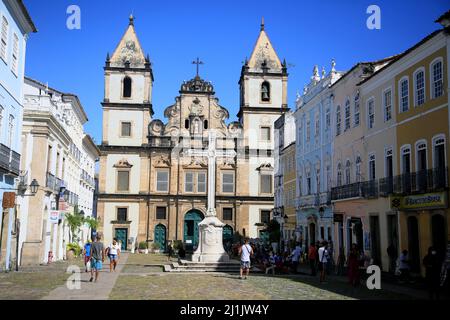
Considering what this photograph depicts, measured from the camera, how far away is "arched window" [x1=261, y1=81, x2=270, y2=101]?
180ft

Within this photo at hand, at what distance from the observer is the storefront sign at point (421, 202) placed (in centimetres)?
1933

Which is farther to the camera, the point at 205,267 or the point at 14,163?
the point at 205,267

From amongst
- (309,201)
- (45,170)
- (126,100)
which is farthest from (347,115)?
(126,100)

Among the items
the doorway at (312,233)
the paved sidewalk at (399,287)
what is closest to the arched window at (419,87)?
the paved sidewalk at (399,287)

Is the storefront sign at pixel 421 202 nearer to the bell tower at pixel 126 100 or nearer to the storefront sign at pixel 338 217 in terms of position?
the storefront sign at pixel 338 217

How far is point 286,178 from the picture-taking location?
43000mm

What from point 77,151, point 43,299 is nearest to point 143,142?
point 77,151

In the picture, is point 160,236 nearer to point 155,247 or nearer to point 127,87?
point 155,247

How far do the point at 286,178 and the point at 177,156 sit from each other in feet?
45.1

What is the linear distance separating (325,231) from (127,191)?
79.7 feet

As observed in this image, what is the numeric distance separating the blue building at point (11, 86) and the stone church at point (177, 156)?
27.6 meters

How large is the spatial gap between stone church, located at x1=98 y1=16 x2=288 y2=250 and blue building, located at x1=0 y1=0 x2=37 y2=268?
27590 mm

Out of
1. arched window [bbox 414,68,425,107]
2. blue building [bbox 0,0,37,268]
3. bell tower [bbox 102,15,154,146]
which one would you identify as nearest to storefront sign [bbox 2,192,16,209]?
blue building [bbox 0,0,37,268]

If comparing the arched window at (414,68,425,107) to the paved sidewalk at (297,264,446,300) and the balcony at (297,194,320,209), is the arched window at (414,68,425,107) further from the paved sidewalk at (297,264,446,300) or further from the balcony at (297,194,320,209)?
the balcony at (297,194,320,209)
